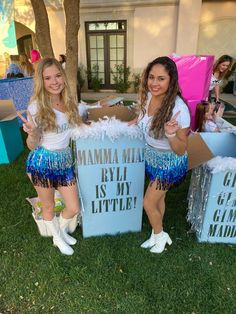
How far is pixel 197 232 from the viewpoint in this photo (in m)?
2.26

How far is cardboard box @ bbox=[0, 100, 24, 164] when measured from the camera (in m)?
3.63

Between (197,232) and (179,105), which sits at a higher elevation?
(179,105)

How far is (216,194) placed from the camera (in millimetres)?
2020

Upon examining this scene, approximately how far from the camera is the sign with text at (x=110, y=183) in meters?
1.96

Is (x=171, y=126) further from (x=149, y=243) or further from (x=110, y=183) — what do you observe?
(x=149, y=243)

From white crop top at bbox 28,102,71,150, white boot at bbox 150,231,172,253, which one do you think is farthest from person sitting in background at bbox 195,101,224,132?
white crop top at bbox 28,102,71,150

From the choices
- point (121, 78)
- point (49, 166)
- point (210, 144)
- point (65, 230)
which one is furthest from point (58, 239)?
point (121, 78)

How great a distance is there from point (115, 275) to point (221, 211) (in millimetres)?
970

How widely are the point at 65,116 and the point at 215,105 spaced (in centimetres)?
147

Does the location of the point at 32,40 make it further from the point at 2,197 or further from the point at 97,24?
the point at 2,197

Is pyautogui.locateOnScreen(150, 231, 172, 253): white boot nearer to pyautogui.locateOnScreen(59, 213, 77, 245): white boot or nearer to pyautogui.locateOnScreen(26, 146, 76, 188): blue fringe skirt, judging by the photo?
pyautogui.locateOnScreen(59, 213, 77, 245): white boot

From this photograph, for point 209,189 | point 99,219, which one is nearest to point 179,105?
point 209,189

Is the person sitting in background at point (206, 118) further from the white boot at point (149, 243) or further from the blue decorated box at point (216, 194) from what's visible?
the white boot at point (149, 243)

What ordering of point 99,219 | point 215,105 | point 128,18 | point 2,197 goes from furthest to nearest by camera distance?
point 128,18 < point 2,197 < point 215,105 < point 99,219
